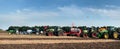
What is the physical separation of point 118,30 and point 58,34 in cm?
1263

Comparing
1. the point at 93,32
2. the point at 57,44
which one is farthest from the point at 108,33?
the point at 57,44

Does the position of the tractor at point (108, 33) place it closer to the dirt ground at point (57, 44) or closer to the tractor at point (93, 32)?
the tractor at point (93, 32)

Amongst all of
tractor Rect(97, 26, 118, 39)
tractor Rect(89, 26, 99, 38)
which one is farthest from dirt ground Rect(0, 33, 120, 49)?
tractor Rect(89, 26, 99, 38)

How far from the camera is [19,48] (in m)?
21.7

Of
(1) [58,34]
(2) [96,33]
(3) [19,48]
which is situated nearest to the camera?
(3) [19,48]

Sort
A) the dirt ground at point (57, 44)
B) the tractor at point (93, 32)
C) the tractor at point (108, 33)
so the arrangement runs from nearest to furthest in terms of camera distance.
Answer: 1. the dirt ground at point (57, 44)
2. the tractor at point (108, 33)
3. the tractor at point (93, 32)

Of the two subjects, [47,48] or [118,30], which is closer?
[47,48]

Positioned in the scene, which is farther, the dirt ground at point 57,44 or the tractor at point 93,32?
the tractor at point 93,32

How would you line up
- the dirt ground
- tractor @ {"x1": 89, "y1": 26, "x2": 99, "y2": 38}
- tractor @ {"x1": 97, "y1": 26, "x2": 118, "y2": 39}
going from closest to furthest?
1. the dirt ground
2. tractor @ {"x1": 97, "y1": 26, "x2": 118, "y2": 39}
3. tractor @ {"x1": 89, "y1": 26, "x2": 99, "y2": 38}

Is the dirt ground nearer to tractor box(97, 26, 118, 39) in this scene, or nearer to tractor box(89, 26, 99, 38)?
tractor box(97, 26, 118, 39)

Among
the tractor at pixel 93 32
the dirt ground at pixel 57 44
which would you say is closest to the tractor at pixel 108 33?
the tractor at pixel 93 32

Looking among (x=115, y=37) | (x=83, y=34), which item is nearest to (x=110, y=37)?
(x=115, y=37)

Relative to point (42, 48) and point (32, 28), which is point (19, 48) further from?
point (32, 28)

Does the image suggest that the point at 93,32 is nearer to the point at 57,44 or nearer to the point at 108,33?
the point at 108,33
